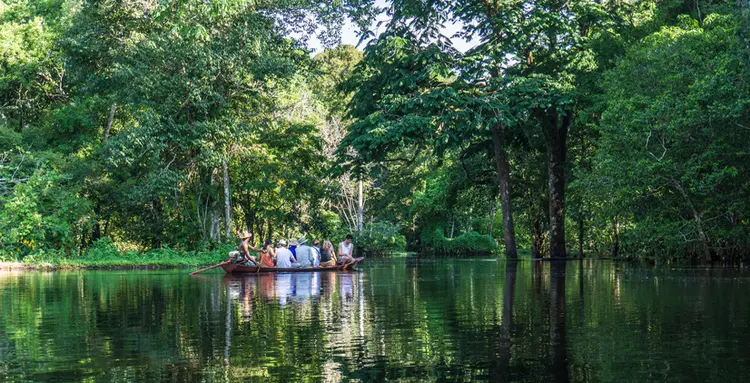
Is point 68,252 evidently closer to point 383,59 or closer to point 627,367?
point 383,59

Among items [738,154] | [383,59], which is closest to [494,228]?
[383,59]

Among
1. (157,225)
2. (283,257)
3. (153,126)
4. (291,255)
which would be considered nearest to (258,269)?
(283,257)

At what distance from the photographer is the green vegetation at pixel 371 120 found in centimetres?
2516

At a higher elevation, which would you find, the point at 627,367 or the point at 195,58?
the point at 195,58

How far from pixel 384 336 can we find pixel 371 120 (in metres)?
20.0

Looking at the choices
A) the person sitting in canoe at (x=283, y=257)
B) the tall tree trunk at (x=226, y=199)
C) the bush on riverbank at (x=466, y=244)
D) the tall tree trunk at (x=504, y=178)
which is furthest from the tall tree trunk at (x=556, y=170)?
the bush on riverbank at (x=466, y=244)

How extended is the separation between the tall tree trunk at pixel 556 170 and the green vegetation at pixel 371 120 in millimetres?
81

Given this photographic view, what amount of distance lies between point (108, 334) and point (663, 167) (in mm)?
19435

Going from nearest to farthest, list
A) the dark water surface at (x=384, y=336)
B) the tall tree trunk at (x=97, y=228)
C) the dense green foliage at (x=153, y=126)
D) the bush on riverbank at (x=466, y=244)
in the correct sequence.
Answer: the dark water surface at (x=384, y=336), the dense green foliage at (x=153, y=126), the tall tree trunk at (x=97, y=228), the bush on riverbank at (x=466, y=244)

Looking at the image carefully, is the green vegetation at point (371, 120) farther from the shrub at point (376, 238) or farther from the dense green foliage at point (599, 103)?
the shrub at point (376, 238)

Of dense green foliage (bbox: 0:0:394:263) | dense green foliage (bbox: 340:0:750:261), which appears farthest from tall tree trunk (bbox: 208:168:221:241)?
dense green foliage (bbox: 340:0:750:261)

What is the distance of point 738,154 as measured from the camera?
22.8 m

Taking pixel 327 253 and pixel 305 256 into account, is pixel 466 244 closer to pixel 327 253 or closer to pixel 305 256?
pixel 327 253

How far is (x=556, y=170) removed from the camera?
3322cm
